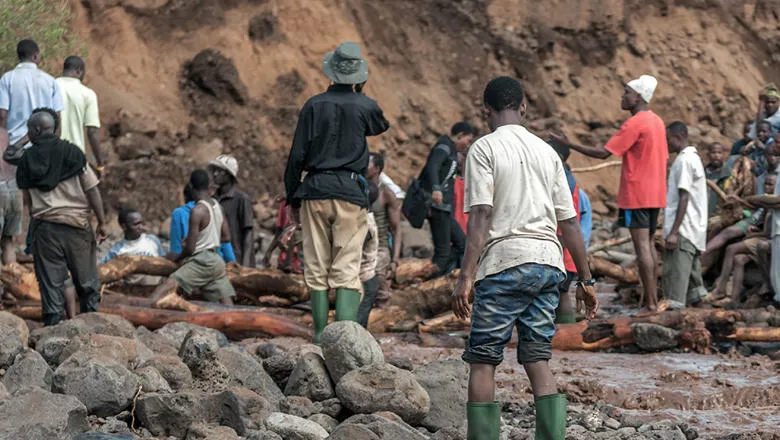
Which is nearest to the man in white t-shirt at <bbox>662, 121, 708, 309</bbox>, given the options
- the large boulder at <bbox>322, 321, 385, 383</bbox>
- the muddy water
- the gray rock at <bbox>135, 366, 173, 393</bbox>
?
the muddy water

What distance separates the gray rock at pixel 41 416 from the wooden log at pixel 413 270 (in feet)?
19.5

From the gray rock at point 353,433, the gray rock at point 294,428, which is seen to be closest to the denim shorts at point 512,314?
the gray rock at point 353,433

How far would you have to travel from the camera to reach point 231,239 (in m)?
11.1

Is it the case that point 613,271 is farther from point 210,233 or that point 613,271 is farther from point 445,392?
point 445,392

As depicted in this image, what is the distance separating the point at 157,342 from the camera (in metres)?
7.20

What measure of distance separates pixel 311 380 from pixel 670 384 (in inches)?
106

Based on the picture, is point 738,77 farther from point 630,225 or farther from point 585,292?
point 585,292

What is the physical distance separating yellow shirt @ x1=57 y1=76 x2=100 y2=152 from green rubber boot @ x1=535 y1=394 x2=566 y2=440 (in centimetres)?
668

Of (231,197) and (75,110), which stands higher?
(75,110)

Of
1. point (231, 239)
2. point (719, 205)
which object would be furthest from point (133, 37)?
point (719, 205)

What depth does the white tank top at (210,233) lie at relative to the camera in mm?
9383

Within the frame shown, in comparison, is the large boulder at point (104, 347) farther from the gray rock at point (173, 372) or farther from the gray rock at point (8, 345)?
the gray rock at point (8, 345)

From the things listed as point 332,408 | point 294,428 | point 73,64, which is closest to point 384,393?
point 332,408

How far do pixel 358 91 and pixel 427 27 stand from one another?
1212 centimetres
